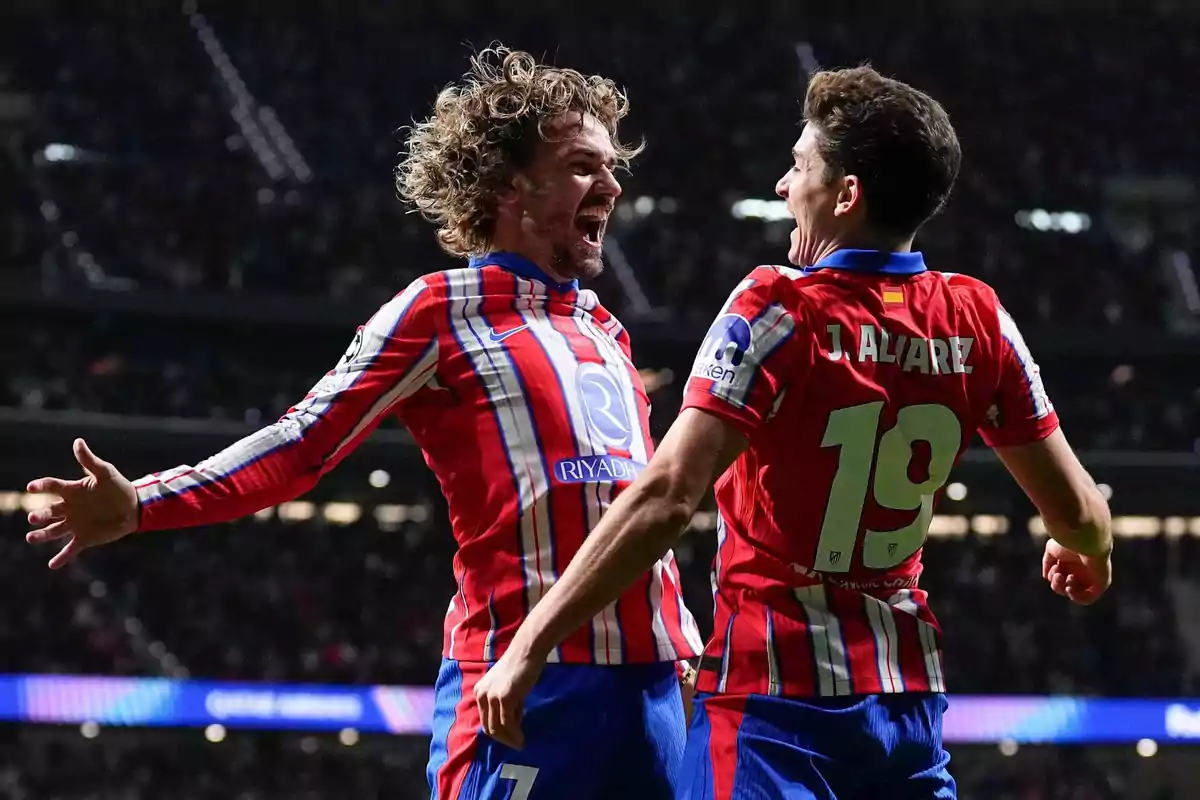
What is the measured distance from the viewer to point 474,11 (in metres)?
24.1

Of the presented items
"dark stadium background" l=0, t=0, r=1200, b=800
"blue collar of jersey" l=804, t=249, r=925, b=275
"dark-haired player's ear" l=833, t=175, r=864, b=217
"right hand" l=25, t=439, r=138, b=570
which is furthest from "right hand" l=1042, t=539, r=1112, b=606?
"dark stadium background" l=0, t=0, r=1200, b=800

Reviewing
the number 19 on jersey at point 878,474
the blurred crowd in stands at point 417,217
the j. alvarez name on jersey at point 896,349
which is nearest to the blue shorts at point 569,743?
the number 19 on jersey at point 878,474

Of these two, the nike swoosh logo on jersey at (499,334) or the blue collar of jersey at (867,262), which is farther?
the nike swoosh logo on jersey at (499,334)

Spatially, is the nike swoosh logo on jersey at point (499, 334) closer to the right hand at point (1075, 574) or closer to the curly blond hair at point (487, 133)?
the curly blond hair at point (487, 133)

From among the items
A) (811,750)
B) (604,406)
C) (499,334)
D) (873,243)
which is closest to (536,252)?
(499,334)

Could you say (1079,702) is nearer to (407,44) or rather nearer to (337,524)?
(337,524)

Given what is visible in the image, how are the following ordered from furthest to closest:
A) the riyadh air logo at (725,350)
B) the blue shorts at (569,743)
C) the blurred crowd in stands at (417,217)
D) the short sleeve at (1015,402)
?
the blurred crowd in stands at (417,217) < the blue shorts at (569,743) < the short sleeve at (1015,402) < the riyadh air logo at (725,350)

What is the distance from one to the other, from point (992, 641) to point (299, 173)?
487 inches

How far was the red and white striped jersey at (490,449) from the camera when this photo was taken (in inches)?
102

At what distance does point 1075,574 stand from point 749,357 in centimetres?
94

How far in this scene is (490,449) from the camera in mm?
2697

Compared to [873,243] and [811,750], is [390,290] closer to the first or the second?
[873,243]

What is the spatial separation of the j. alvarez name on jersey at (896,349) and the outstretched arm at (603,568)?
12.7 inches

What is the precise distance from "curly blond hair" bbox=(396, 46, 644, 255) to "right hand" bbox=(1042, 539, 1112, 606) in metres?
1.23
